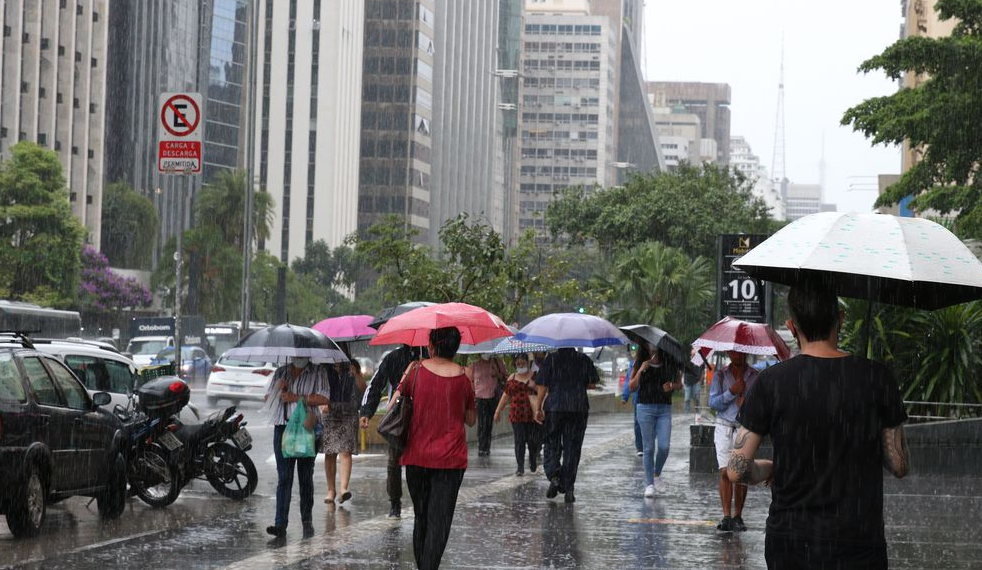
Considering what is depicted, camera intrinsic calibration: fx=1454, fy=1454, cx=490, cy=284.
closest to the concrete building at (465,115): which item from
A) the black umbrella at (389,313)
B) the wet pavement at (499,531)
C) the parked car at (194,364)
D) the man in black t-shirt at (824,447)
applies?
the parked car at (194,364)

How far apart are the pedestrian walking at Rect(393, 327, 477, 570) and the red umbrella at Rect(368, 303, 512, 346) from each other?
2.64 ft

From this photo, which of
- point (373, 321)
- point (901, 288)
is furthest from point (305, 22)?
point (901, 288)

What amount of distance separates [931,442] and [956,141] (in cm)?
662

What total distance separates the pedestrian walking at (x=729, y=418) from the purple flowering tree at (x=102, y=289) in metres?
67.6

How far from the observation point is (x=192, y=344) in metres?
56.4

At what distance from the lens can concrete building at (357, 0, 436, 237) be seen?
130m

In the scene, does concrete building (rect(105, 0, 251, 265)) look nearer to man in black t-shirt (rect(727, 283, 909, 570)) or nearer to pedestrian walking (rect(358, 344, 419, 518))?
pedestrian walking (rect(358, 344, 419, 518))

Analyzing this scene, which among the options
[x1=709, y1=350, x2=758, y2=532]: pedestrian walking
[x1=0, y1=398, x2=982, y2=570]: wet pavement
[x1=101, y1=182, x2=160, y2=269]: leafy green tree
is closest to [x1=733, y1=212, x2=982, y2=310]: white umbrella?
[x1=0, y1=398, x2=982, y2=570]: wet pavement

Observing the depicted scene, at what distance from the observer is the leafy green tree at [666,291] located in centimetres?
4606

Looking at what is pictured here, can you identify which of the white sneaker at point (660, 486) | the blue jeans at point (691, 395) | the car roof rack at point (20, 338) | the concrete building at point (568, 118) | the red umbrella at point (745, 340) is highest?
the concrete building at point (568, 118)

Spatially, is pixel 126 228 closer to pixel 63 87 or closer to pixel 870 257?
pixel 63 87

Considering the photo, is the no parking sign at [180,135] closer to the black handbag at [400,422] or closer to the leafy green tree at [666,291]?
the black handbag at [400,422]

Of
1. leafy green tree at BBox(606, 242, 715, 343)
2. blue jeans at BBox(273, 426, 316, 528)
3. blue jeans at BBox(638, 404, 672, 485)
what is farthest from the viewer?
leafy green tree at BBox(606, 242, 715, 343)

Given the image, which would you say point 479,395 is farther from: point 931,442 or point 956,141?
point 956,141
